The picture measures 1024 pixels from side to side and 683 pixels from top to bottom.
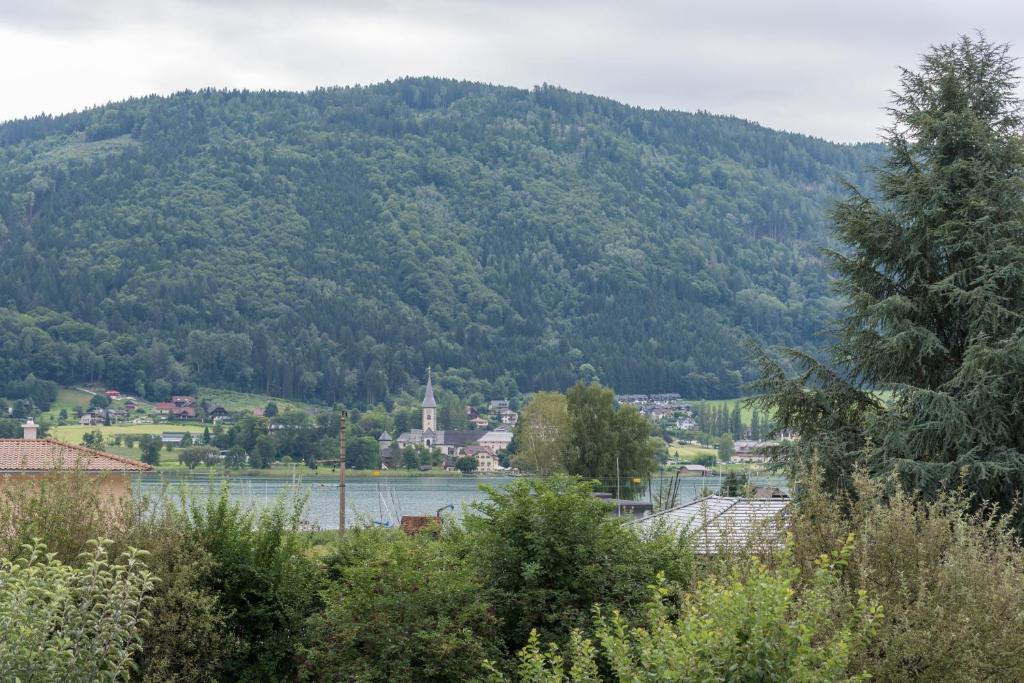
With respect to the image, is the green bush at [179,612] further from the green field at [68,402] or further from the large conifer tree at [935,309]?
the green field at [68,402]

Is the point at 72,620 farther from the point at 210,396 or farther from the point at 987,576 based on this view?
the point at 210,396

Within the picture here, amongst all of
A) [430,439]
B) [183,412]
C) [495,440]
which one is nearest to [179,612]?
[495,440]

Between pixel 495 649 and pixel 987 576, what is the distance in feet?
15.9

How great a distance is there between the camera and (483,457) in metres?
140

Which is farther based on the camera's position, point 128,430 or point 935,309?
point 128,430

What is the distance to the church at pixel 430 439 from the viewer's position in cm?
13543

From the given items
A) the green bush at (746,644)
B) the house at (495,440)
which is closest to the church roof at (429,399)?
the house at (495,440)

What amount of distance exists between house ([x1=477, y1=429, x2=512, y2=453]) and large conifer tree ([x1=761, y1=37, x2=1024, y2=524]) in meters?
118

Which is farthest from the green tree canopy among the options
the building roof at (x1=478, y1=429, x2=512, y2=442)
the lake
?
the building roof at (x1=478, y1=429, x2=512, y2=442)

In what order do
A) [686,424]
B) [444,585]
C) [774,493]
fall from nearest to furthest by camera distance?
[444,585] → [774,493] → [686,424]

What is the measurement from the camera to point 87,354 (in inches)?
6998

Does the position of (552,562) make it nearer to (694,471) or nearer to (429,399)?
(694,471)

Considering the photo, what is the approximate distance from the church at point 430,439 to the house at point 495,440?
1399mm

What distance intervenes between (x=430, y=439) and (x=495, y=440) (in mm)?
8959
